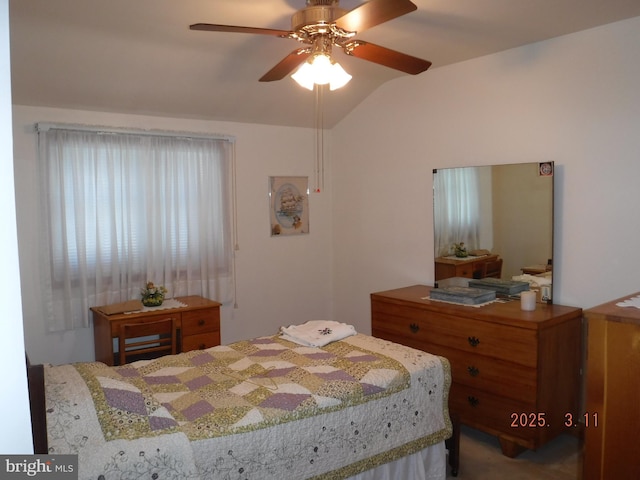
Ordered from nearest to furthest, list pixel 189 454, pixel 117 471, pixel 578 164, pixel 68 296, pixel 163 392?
pixel 117 471
pixel 189 454
pixel 163 392
pixel 578 164
pixel 68 296

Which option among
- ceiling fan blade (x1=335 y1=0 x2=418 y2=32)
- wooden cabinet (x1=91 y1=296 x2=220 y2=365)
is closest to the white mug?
ceiling fan blade (x1=335 y1=0 x2=418 y2=32)

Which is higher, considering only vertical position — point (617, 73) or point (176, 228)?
point (617, 73)

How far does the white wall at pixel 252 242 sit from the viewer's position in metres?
3.45

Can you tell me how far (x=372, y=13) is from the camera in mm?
1967

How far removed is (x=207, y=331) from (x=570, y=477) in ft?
8.51

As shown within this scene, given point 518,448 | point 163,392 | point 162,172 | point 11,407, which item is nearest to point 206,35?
point 162,172

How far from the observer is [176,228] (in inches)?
161

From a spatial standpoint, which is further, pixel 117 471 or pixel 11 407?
pixel 117 471

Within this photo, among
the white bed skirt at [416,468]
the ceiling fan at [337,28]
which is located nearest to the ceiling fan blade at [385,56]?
the ceiling fan at [337,28]

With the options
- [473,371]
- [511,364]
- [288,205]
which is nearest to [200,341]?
[288,205]

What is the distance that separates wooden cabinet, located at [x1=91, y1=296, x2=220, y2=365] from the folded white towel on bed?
3.42 ft

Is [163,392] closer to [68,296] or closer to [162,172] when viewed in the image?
[68,296]

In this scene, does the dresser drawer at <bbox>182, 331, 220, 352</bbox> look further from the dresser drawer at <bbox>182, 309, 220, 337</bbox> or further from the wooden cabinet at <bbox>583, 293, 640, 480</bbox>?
the wooden cabinet at <bbox>583, 293, 640, 480</bbox>

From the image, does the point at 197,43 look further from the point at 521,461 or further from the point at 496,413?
the point at 521,461
